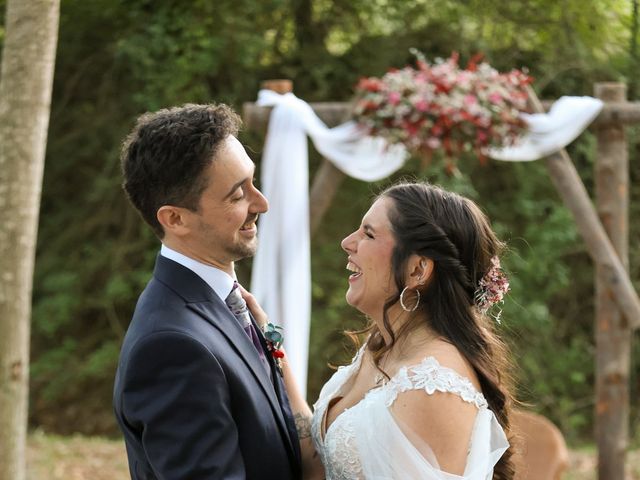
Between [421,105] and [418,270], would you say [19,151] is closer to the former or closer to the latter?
[418,270]

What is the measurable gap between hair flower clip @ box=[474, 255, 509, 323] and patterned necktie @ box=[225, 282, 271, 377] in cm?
63

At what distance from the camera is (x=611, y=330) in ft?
19.4

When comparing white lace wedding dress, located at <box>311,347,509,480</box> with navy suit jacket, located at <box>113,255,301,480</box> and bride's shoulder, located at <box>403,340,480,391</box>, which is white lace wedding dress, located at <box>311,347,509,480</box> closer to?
bride's shoulder, located at <box>403,340,480,391</box>

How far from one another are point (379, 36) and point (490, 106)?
3088 millimetres

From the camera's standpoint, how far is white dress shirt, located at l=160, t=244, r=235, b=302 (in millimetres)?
2348

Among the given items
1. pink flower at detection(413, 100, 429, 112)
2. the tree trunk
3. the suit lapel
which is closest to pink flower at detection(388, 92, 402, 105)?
pink flower at detection(413, 100, 429, 112)

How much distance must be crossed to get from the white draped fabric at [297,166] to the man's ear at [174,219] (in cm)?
316

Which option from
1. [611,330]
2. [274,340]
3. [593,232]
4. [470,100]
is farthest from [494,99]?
[274,340]

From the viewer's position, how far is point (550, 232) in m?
7.92

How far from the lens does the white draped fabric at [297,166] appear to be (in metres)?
5.50

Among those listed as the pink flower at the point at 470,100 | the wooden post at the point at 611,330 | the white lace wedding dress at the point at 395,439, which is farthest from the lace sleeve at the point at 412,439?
the wooden post at the point at 611,330

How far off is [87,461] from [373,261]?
16.2 ft

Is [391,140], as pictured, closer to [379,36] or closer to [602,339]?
[602,339]

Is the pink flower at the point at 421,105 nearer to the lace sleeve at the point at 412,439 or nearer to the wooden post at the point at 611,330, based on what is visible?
the wooden post at the point at 611,330
